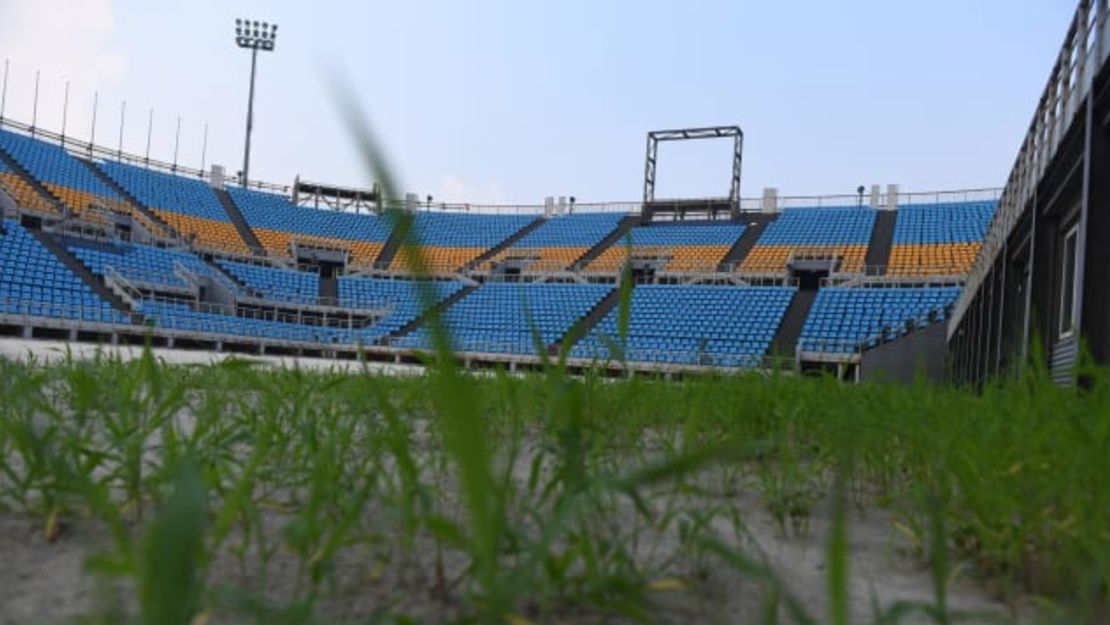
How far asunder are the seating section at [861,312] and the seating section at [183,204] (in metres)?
20.2

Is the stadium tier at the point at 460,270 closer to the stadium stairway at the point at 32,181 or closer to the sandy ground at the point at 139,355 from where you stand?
the stadium stairway at the point at 32,181

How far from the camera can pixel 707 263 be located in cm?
2656

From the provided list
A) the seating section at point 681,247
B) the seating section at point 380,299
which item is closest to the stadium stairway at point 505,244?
the seating section at point 380,299

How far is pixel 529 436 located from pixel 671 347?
1873 centimetres

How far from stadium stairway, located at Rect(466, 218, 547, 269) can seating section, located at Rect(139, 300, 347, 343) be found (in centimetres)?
835

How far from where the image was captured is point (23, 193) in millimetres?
23250

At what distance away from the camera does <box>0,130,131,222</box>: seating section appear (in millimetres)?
25094

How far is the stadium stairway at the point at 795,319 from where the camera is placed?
20.1 metres

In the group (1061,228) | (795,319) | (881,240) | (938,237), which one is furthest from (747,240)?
(1061,228)

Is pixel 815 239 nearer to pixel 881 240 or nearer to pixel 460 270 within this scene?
pixel 881 240

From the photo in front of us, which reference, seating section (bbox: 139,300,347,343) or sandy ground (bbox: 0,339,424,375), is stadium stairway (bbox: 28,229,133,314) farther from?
sandy ground (bbox: 0,339,424,375)

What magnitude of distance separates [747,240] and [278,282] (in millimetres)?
17064

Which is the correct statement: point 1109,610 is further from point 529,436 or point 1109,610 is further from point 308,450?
point 529,436

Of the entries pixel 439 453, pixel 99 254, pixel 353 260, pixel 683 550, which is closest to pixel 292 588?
pixel 683 550
